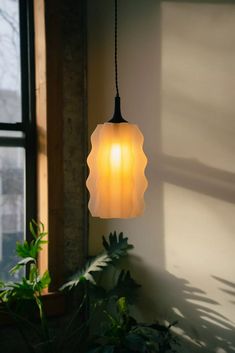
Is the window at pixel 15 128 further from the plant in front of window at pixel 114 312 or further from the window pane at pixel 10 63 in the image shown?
the plant in front of window at pixel 114 312

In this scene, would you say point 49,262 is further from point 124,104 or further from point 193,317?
point 124,104

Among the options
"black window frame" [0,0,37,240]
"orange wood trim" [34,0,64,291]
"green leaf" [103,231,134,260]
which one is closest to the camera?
"green leaf" [103,231,134,260]

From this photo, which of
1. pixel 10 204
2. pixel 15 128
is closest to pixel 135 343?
pixel 10 204

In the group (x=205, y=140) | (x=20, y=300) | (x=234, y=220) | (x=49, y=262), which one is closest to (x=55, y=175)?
(x=49, y=262)

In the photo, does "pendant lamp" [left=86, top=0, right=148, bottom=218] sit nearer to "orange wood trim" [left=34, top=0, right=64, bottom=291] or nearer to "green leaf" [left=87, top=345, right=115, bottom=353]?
"green leaf" [left=87, top=345, right=115, bottom=353]

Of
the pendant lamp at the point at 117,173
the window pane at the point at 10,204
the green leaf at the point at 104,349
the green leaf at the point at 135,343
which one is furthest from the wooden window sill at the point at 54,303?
the pendant lamp at the point at 117,173

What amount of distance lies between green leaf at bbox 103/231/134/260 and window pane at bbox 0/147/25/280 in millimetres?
632

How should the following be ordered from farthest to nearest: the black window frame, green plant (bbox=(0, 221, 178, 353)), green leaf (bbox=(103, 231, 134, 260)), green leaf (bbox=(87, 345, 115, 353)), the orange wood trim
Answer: the black window frame < the orange wood trim < green leaf (bbox=(103, 231, 134, 260)) < green plant (bbox=(0, 221, 178, 353)) < green leaf (bbox=(87, 345, 115, 353))

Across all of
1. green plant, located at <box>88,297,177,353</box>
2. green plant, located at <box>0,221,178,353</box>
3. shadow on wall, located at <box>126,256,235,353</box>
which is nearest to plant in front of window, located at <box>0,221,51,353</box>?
green plant, located at <box>0,221,178,353</box>

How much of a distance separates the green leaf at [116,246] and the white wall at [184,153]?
10 cm

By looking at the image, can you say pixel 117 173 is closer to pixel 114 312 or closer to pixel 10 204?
pixel 10 204

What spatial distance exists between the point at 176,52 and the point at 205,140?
564 mm

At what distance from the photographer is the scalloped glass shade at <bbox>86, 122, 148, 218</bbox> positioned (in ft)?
5.24

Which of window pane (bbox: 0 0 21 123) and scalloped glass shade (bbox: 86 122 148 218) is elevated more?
window pane (bbox: 0 0 21 123)
